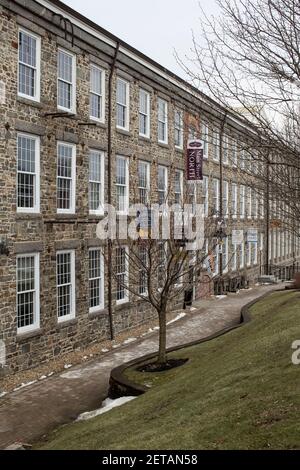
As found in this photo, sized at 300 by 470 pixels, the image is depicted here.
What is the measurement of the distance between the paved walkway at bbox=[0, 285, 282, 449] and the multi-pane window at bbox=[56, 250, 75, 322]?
185 cm

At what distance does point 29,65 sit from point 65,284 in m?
6.80

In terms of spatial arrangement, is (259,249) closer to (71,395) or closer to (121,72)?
(121,72)

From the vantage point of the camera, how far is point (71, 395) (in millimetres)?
13242

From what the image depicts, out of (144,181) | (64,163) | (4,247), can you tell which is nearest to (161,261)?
(4,247)

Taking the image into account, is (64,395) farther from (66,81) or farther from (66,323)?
(66,81)

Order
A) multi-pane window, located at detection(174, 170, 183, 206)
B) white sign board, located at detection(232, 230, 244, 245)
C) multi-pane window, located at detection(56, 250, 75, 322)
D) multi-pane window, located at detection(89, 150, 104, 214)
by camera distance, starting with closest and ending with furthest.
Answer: multi-pane window, located at detection(56, 250, 75, 322) < multi-pane window, located at detection(89, 150, 104, 214) < multi-pane window, located at detection(174, 170, 183, 206) < white sign board, located at detection(232, 230, 244, 245)

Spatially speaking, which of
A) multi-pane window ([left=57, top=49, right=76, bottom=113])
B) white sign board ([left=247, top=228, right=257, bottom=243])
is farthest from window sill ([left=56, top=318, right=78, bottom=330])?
white sign board ([left=247, top=228, right=257, bottom=243])

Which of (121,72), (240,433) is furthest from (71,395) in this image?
(121,72)

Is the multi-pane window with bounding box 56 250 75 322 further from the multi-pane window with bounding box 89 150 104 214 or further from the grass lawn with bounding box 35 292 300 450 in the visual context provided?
the grass lawn with bounding box 35 292 300 450

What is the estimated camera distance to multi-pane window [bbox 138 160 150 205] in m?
22.0

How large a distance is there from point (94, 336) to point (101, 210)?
449 centimetres

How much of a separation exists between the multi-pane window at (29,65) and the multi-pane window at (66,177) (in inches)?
75.8

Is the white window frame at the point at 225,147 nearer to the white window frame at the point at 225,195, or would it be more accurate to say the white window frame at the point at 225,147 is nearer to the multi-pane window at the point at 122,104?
the white window frame at the point at 225,195
